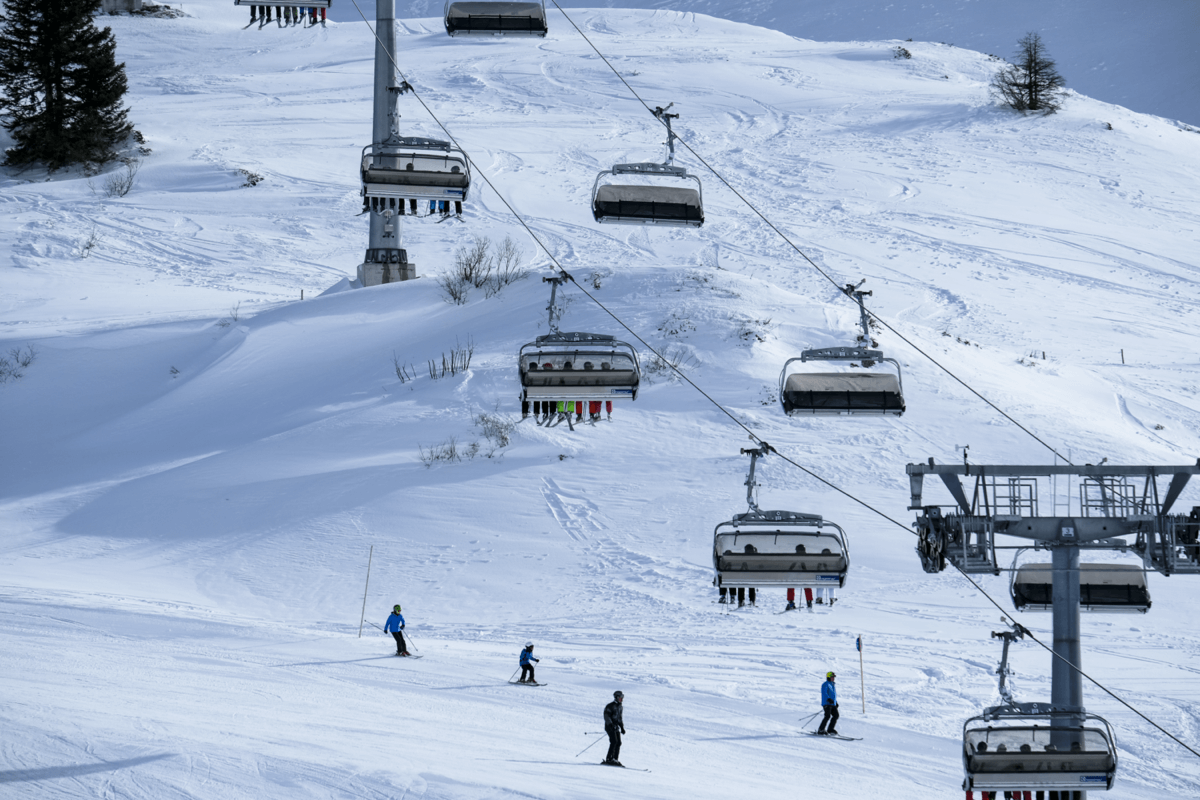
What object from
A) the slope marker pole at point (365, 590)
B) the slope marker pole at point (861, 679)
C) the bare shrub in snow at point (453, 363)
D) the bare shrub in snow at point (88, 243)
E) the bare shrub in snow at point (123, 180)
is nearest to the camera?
the slope marker pole at point (861, 679)

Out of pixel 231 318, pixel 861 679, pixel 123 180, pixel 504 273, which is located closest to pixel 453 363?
pixel 504 273

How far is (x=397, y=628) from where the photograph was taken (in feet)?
61.1

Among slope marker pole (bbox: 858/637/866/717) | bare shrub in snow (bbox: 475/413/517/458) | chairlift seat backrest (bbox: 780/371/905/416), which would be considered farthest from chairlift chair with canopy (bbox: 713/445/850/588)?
bare shrub in snow (bbox: 475/413/517/458)

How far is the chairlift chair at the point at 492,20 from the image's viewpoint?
59.1 ft

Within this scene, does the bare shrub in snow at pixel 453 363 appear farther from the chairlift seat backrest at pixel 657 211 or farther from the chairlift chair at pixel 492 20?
the chairlift seat backrest at pixel 657 211

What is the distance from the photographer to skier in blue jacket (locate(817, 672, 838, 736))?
52.4 ft

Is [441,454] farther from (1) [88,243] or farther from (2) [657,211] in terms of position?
(1) [88,243]

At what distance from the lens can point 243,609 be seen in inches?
844

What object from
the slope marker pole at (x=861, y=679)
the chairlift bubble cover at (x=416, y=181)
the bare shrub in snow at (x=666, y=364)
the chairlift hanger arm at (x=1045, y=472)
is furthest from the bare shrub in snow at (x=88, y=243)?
the chairlift hanger arm at (x=1045, y=472)

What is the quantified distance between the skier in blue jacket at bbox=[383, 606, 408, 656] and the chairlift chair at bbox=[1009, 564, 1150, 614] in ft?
27.3

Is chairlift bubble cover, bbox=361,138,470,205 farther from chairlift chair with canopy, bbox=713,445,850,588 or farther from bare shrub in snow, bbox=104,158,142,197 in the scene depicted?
bare shrub in snow, bbox=104,158,142,197

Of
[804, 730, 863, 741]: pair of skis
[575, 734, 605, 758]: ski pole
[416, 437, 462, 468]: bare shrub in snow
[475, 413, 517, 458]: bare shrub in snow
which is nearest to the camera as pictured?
[575, 734, 605, 758]: ski pole

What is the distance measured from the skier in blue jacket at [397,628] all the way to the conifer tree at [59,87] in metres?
40.0

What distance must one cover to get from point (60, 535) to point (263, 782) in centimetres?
1321
